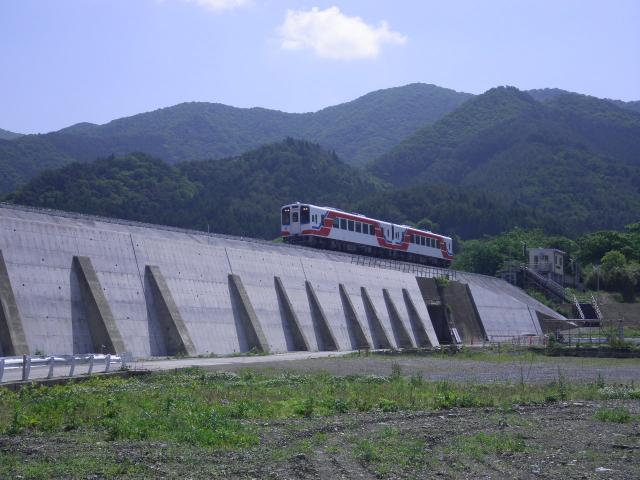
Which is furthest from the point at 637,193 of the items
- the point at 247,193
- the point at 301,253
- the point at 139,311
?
the point at 139,311

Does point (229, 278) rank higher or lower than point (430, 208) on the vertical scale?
lower

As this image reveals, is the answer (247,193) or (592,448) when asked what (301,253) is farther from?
(247,193)

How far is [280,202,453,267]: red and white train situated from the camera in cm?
5384

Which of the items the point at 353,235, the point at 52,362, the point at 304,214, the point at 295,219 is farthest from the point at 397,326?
the point at 52,362

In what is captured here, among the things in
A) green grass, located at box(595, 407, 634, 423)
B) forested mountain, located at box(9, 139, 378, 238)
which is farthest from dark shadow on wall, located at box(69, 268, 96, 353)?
forested mountain, located at box(9, 139, 378, 238)

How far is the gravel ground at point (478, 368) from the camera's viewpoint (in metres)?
24.8

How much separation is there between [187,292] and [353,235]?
2667 cm

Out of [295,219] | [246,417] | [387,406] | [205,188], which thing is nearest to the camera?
[246,417]

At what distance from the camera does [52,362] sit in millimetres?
18172

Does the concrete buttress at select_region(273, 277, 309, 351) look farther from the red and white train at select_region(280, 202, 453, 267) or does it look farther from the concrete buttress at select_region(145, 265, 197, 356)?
the red and white train at select_region(280, 202, 453, 267)

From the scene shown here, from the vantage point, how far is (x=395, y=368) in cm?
2416

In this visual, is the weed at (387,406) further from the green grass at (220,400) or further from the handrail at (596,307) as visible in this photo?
the handrail at (596,307)

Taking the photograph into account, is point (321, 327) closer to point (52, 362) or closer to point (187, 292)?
point (187, 292)

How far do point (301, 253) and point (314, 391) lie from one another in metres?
27.3
